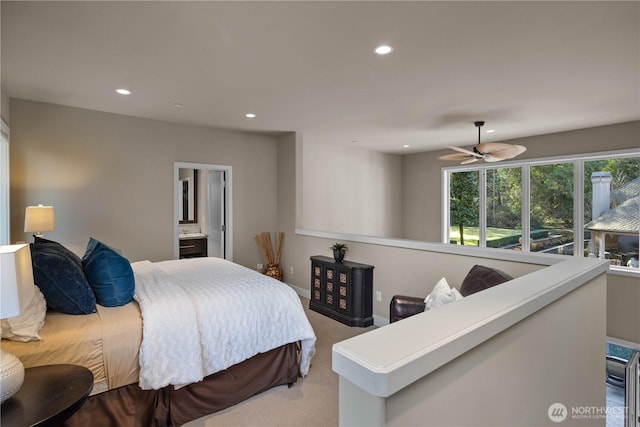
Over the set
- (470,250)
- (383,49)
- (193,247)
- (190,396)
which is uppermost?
(383,49)

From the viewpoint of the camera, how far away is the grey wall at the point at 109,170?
354 centimetres

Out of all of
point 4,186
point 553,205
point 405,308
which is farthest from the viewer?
point 553,205

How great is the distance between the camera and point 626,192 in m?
4.43

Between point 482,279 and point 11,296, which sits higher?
point 11,296

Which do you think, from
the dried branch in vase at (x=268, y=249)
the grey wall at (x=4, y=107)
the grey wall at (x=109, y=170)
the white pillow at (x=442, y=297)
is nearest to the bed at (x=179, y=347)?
the white pillow at (x=442, y=297)

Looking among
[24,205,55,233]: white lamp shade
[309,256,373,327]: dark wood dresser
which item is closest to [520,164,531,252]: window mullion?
[309,256,373,327]: dark wood dresser

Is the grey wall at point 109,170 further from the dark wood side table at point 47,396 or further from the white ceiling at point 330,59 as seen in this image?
the dark wood side table at point 47,396

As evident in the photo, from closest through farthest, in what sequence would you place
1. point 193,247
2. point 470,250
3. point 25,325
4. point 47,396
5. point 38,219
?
point 47,396
point 25,325
point 470,250
point 38,219
point 193,247

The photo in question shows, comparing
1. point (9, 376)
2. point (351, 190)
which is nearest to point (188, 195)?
point (351, 190)

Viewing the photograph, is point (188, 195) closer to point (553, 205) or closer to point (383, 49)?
point (383, 49)

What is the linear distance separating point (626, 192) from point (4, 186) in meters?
7.61

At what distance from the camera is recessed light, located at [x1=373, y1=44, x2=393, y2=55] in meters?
2.33

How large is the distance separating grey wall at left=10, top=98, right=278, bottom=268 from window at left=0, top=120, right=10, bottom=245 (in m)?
0.16

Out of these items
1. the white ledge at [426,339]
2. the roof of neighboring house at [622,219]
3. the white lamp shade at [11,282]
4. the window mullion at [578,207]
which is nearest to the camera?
the white ledge at [426,339]
